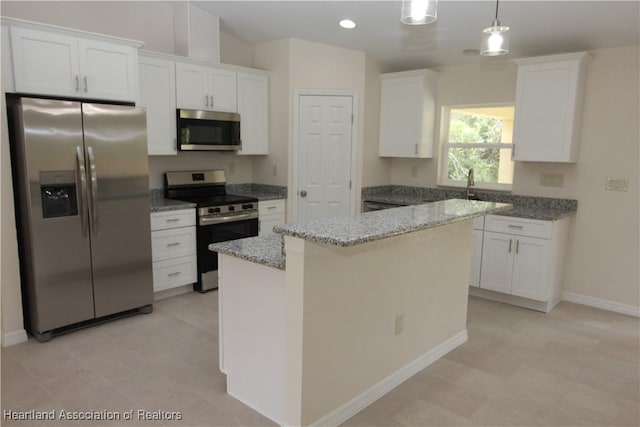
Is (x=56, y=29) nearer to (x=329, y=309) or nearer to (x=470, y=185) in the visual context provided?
(x=329, y=309)

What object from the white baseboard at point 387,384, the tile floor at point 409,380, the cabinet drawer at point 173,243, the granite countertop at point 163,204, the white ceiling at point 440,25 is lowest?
the tile floor at point 409,380

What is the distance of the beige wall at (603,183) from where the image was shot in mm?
3896

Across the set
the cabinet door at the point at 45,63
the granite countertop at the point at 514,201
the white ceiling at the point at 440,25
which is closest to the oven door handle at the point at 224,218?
the granite countertop at the point at 514,201

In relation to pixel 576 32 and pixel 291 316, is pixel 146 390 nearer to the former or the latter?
pixel 291 316

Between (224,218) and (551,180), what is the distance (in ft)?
10.4

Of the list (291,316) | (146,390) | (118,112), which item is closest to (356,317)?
(291,316)

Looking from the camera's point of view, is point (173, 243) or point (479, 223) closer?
point (173, 243)

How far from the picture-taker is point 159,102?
4027 millimetres

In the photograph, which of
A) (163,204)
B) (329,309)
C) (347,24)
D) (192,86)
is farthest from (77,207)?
(347,24)

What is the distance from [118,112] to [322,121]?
212 cm

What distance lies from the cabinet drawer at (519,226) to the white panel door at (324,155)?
4.97 ft

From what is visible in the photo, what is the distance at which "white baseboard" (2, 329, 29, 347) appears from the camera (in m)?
3.10

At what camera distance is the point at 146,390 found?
259cm

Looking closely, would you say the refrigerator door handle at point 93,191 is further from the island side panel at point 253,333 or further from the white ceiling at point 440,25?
the white ceiling at point 440,25
